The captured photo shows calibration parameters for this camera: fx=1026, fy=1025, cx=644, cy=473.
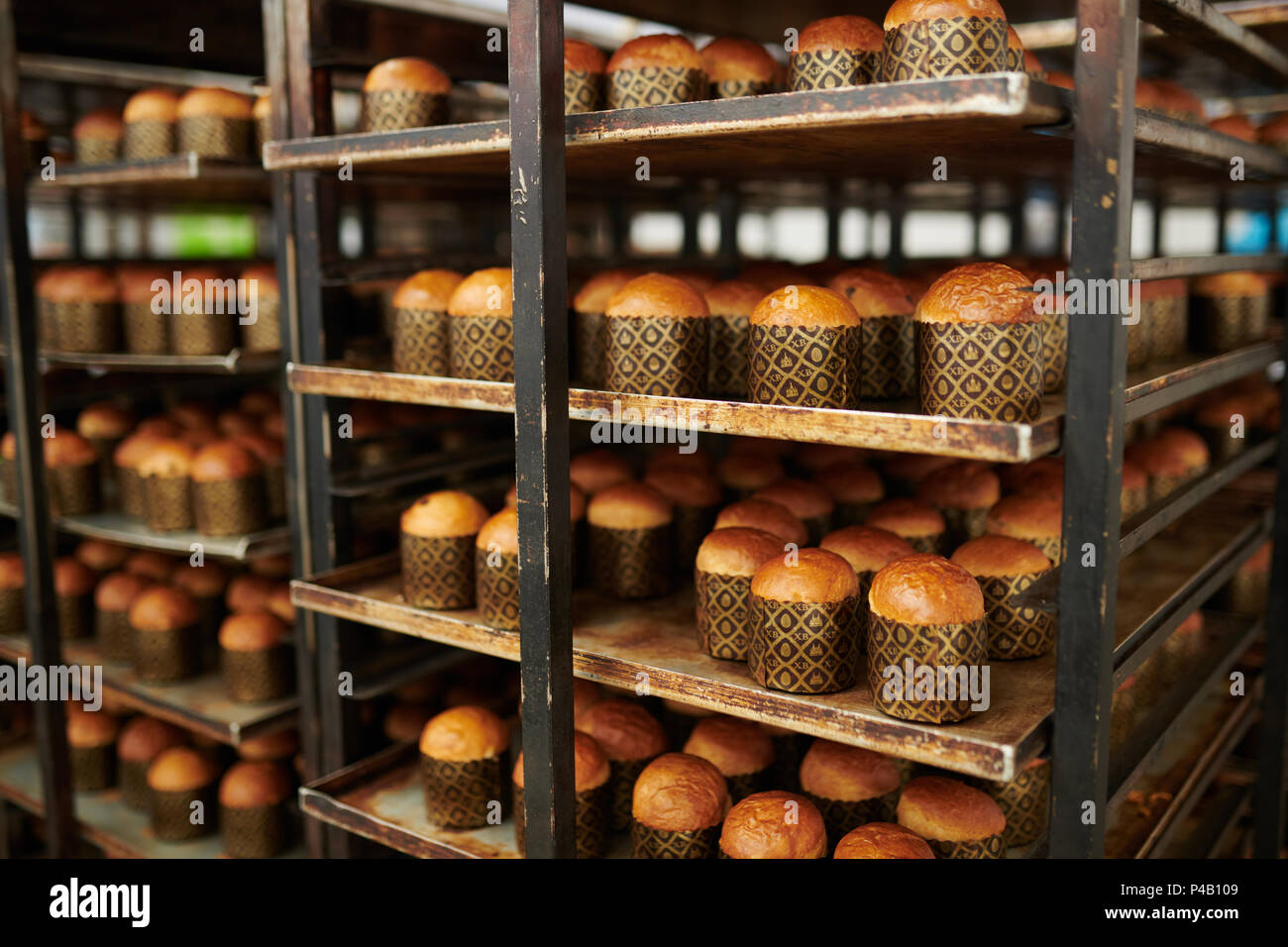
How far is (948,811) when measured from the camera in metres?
1.79

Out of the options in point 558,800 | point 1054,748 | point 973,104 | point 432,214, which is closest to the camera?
point 973,104

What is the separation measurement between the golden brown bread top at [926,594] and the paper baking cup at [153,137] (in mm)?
2262

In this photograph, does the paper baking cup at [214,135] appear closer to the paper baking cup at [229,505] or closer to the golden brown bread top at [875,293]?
the paper baking cup at [229,505]

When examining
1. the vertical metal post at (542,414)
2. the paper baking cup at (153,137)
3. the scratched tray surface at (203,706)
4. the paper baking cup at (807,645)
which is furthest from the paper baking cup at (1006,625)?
the paper baking cup at (153,137)

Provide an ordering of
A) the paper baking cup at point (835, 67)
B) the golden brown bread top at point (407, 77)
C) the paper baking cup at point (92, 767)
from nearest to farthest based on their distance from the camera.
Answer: the paper baking cup at point (835, 67) → the golden brown bread top at point (407, 77) → the paper baking cup at point (92, 767)

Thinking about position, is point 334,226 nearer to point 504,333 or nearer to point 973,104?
point 504,333

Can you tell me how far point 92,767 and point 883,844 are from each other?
2.61m

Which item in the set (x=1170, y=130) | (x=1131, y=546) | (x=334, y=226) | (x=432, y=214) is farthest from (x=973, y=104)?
(x=432, y=214)

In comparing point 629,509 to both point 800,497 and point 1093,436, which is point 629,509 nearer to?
point 800,497

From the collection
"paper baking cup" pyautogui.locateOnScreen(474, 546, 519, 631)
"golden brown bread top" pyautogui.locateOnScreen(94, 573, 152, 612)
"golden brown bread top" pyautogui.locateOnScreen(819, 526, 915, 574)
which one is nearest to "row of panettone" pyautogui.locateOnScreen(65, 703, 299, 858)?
"golden brown bread top" pyautogui.locateOnScreen(94, 573, 152, 612)

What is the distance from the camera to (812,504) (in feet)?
7.23

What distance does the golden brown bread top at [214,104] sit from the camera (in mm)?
2645
